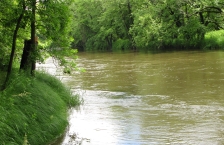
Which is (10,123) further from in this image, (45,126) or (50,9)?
(50,9)

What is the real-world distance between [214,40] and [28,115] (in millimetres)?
33359

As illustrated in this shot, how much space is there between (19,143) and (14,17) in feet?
14.4

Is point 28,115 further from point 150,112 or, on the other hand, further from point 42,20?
point 150,112

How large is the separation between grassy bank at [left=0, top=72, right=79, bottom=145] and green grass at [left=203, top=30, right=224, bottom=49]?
99.7 feet

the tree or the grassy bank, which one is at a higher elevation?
the tree

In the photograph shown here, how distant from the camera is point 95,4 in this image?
2675 inches

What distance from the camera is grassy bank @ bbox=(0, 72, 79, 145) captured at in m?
6.98

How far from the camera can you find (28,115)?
313 inches

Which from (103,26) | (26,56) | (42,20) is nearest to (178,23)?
(103,26)

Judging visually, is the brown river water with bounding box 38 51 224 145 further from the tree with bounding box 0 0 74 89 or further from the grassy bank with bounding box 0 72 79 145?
the tree with bounding box 0 0 74 89

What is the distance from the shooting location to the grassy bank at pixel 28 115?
6.98m

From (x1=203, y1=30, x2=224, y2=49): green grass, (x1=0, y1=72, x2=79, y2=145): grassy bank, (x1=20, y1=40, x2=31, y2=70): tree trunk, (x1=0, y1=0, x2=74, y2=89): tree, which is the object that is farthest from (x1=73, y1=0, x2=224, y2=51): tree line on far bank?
(x1=0, y1=72, x2=79, y2=145): grassy bank

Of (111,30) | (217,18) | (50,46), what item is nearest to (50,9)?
(50,46)

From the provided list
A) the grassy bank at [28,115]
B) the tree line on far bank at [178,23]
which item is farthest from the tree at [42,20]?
the tree line on far bank at [178,23]
